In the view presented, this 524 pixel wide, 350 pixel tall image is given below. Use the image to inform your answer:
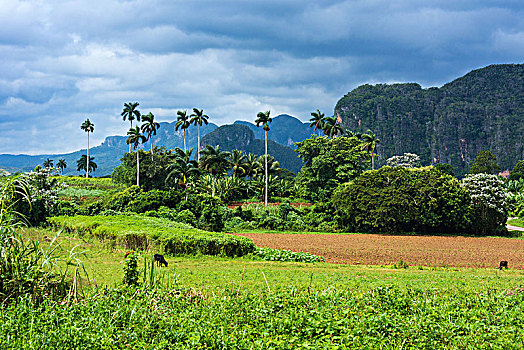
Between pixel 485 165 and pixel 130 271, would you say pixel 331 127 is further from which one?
pixel 130 271

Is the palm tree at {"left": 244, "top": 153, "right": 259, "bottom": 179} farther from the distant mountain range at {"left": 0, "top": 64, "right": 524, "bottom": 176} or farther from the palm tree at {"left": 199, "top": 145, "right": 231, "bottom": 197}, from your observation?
the distant mountain range at {"left": 0, "top": 64, "right": 524, "bottom": 176}

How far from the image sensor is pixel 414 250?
19.6 m

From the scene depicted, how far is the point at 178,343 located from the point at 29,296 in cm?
301

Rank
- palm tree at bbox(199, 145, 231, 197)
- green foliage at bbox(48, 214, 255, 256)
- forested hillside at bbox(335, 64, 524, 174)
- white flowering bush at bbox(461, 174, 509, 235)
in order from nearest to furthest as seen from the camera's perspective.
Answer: green foliage at bbox(48, 214, 255, 256), white flowering bush at bbox(461, 174, 509, 235), palm tree at bbox(199, 145, 231, 197), forested hillside at bbox(335, 64, 524, 174)

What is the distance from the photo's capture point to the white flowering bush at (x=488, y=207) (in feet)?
91.7

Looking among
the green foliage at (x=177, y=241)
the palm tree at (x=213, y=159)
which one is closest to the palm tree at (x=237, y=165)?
the palm tree at (x=213, y=159)

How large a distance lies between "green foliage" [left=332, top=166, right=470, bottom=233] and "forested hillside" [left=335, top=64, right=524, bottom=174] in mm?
111746

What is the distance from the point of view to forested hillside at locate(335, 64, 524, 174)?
13325 centimetres

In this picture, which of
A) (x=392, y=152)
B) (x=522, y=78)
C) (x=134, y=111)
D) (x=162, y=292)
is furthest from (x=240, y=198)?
(x=522, y=78)

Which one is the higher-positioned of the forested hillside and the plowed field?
the forested hillside

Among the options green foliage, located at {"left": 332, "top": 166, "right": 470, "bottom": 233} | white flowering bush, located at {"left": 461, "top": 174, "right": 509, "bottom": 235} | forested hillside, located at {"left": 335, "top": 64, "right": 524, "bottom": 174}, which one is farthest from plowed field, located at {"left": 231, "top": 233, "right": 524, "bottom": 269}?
forested hillside, located at {"left": 335, "top": 64, "right": 524, "bottom": 174}

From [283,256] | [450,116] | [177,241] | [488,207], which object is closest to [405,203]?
[488,207]

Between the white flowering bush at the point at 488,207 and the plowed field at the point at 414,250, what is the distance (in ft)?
9.68

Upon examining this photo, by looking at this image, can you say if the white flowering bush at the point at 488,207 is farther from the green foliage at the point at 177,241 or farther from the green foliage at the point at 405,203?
the green foliage at the point at 177,241
